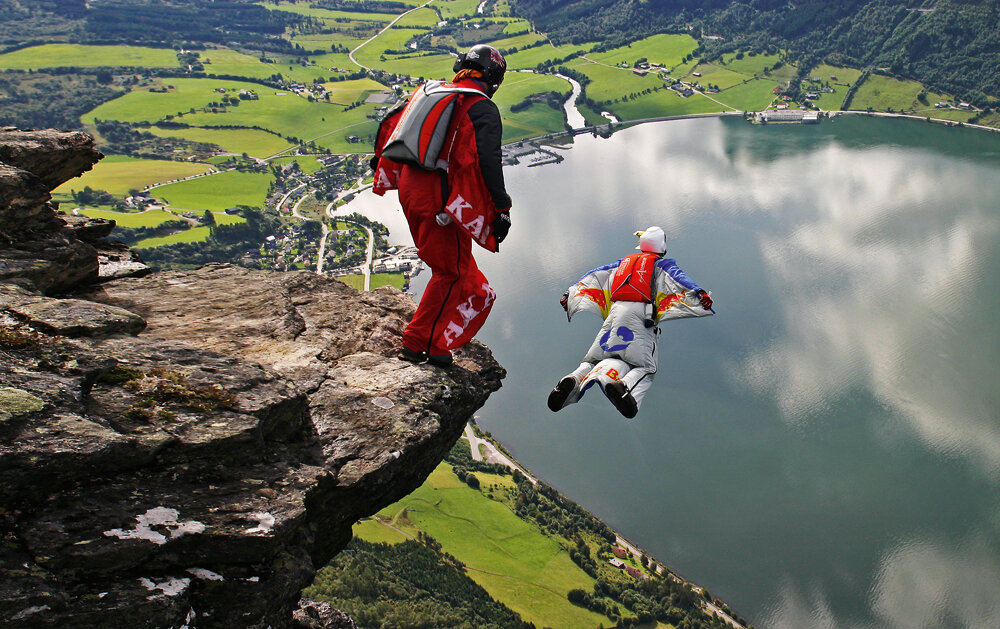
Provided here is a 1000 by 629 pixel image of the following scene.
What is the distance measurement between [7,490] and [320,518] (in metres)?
1.88

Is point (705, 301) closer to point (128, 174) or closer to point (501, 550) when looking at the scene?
point (501, 550)

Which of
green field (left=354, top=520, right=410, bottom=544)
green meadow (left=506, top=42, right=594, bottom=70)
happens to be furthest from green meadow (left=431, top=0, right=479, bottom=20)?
green field (left=354, top=520, right=410, bottom=544)

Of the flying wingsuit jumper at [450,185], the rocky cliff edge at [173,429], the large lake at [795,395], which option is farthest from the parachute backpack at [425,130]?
the large lake at [795,395]

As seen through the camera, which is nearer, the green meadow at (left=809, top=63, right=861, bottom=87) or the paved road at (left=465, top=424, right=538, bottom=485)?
the paved road at (left=465, top=424, right=538, bottom=485)

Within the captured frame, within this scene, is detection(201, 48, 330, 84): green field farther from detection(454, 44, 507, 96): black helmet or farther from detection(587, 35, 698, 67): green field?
detection(454, 44, 507, 96): black helmet

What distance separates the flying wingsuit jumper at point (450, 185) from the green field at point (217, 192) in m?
47.1

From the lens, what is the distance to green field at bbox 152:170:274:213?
4881 cm

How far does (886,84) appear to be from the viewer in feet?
210

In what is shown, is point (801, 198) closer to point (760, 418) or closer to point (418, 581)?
point (760, 418)

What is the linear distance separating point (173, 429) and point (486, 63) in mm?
3461

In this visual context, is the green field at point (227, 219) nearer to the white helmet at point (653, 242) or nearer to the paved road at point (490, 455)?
the paved road at point (490, 455)

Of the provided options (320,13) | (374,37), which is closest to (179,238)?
(374,37)

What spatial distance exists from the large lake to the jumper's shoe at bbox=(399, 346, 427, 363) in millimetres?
19575

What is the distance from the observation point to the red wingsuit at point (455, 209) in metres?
4.89
